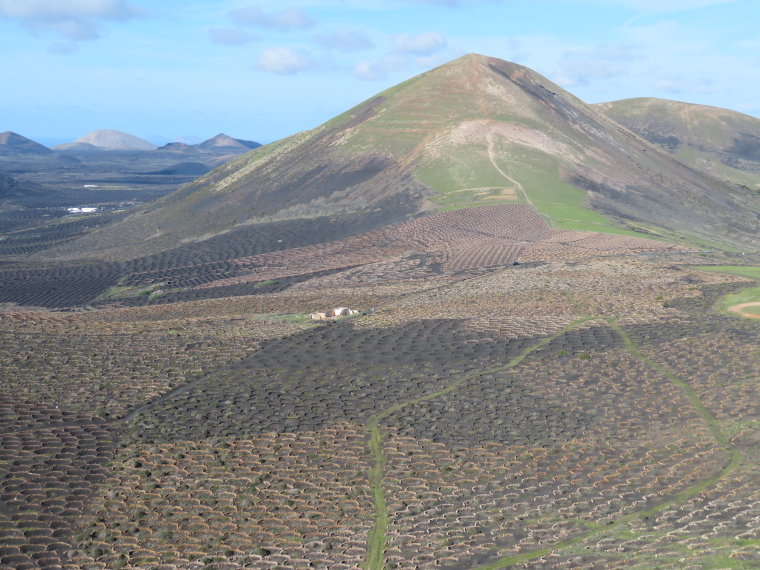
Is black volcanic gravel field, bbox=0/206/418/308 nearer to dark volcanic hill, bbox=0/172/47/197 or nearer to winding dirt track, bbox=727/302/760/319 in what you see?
winding dirt track, bbox=727/302/760/319

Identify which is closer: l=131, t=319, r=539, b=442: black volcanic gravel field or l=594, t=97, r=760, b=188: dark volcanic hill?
l=131, t=319, r=539, b=442: black volcanic gravel field

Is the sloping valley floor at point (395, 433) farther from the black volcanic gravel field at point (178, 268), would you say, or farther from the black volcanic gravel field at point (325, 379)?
the black volcanic gravel field at point (178, 268)

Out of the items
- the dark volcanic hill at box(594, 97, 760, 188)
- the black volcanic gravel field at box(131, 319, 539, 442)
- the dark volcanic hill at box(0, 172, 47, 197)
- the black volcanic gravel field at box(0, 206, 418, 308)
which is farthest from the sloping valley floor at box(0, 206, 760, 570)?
the dark volcanic hill at box(0, 172, 47, 197)

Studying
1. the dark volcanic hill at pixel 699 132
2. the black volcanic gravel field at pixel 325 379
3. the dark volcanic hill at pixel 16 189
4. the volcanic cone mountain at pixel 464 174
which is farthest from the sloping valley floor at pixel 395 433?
the dark volcanic hill at pixel 16 189

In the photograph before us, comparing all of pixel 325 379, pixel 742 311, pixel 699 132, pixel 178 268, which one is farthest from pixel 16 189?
pixel 742 311

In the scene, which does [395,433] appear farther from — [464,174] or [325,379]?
[464,174]

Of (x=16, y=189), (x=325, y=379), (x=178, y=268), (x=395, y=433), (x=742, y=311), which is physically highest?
(x=16, y=189)
